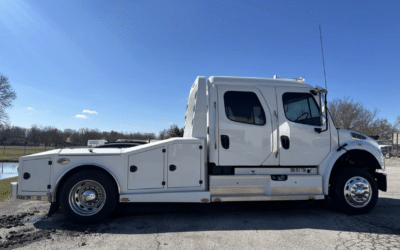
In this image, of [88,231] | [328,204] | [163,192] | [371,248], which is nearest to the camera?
[371,248]

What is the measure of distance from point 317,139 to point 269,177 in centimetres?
120

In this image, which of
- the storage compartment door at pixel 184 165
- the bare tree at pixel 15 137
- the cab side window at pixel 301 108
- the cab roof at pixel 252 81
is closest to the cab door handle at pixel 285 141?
the cab side window at pixel 301 108

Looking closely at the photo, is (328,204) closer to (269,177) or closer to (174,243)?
(269,177)

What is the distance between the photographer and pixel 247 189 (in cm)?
439

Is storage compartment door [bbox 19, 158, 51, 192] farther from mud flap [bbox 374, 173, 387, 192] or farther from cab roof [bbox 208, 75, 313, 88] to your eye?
mud flap [bbox 374, 173, 387, 192]

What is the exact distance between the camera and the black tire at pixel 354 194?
15.0 feet

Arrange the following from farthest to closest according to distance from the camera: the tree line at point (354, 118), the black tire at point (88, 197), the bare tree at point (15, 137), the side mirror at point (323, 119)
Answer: the bare tree at point (15, 137) → the tree line at point (354, 118) → the side mirror at point (323, 119) → the black tire at point (88, 197)

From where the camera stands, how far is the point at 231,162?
4.43 meters

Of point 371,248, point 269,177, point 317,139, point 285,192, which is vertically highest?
point 317,139

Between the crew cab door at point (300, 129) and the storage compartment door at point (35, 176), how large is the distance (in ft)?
13.6

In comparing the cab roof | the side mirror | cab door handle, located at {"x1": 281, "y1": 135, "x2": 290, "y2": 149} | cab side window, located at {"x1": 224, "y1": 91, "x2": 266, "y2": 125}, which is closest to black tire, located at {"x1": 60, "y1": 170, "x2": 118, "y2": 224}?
cab side window, located at {"x1": 224, "y1": 91, "x2": 266, "y2": 125}

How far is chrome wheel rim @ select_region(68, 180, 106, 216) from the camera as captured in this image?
4102 mm

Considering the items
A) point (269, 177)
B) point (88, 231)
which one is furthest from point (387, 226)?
point (88, 231)

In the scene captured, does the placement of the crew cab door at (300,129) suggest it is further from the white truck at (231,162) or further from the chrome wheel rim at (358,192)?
the chrome wheel rim at (358,192)
